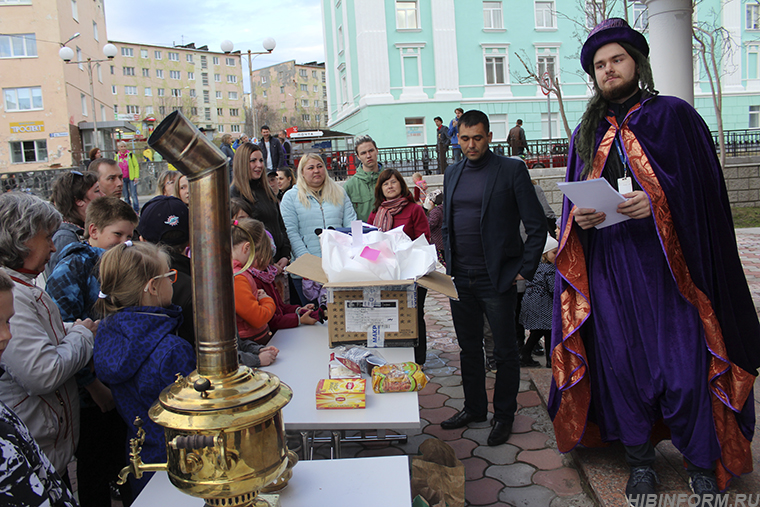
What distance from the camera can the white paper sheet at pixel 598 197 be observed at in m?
2.13

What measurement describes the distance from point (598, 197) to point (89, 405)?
2425mm

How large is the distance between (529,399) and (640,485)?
1.42 meters

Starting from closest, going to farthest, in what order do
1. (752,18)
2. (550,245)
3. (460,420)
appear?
1. (460,420)
2. (550,245)
3. (752,18)

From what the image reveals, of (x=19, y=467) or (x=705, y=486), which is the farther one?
(x=705, y=486)

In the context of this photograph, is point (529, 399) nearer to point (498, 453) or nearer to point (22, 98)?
point (498, 453)

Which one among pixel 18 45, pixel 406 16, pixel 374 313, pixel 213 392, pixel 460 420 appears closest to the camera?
pixel 213 392

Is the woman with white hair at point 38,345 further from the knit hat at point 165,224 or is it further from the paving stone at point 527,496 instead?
the paving stone at point 527,496

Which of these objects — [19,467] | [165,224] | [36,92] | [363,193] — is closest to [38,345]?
[19,467]

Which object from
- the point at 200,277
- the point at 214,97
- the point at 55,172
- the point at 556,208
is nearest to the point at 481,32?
the point at 556,208

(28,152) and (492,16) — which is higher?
(492,16)

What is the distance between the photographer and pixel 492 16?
24.9m

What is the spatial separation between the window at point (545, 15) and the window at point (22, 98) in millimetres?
25889

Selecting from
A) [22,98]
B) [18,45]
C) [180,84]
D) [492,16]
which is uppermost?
[180,84]

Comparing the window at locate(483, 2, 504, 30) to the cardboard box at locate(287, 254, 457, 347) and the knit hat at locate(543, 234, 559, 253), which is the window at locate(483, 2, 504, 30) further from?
the cardboard box at locate(287, 254, 457, 347)
